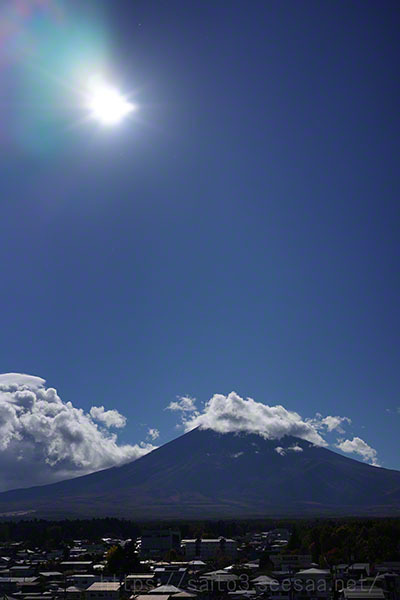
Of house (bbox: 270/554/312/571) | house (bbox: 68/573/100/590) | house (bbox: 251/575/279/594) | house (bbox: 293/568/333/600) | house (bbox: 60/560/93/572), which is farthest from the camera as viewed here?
house (bbox: 60/560/93/572)

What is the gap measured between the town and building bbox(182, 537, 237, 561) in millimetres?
123

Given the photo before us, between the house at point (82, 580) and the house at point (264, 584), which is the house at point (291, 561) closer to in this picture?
the house at point (264, 584)

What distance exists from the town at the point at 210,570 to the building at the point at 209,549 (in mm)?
123

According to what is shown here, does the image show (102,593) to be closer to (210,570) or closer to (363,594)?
(363,594)

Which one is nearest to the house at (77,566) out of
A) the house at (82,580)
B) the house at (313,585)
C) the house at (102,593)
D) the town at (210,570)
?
the town at (210,570)

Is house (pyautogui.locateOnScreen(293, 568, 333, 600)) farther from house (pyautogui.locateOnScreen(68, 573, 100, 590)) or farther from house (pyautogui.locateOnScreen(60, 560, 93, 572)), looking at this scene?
house (pyautogui.locateOnScreen(60, 560, 93, 572))

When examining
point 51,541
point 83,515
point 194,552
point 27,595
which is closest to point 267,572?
point 27,595

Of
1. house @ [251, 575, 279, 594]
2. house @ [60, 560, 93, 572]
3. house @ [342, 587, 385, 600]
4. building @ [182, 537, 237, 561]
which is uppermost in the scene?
building @ [182, 537, 237, 561]

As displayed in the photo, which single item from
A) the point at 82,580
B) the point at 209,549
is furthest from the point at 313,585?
the point at 209,549

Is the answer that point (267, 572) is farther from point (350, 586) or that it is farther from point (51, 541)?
point (51, 541)

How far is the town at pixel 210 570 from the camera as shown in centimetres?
4422

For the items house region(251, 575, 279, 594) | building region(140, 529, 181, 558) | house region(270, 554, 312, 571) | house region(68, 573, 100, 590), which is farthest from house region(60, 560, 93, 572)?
house region(251, 575, 279, 594)

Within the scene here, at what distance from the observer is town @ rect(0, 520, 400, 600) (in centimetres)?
4422

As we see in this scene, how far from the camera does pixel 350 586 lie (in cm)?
4322
